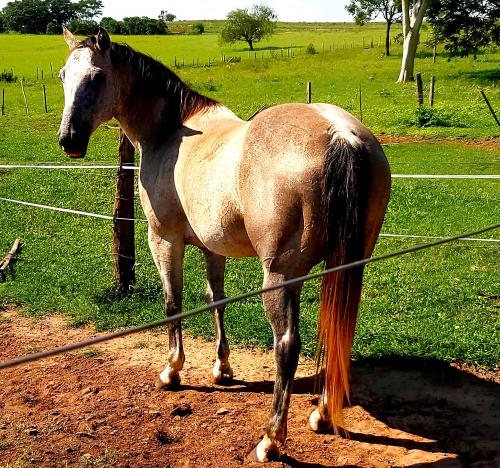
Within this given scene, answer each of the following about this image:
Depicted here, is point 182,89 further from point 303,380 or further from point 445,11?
point 445,11

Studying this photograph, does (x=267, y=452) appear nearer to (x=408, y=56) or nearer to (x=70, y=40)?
(x=70, y=40)

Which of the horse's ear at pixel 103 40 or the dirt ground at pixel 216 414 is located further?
the horse's ear at pixel 103 40

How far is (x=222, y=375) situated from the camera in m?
4.98

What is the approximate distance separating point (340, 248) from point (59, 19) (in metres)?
99.6

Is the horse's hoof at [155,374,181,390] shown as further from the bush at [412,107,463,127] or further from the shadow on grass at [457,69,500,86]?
the shadow on grass at [457,69,500,86]

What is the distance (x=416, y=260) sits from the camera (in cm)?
775

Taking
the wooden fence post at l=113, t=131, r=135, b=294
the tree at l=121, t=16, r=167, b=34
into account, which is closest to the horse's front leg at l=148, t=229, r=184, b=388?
the wooden fence post at l=113, t=131, r=135, b=294

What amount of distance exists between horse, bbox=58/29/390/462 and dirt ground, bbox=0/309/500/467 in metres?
0.26

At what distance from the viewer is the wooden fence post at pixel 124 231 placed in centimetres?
693

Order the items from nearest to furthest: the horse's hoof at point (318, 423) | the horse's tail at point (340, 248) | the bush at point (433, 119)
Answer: the horse's tail at point (340, 248), the horse's hoof at point (318, 423), the bush at point (433, 119)

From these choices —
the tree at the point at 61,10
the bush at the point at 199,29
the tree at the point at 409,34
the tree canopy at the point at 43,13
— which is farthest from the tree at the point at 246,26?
the tree at the point at 61,10

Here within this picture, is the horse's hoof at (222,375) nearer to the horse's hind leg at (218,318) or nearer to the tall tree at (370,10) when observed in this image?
the horse's hind leg at (218,318)

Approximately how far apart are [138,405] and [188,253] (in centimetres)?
391

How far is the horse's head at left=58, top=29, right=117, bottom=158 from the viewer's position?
429 cm
